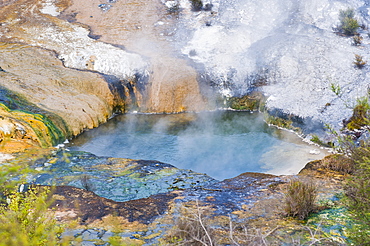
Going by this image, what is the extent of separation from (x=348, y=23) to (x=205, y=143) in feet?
22.3

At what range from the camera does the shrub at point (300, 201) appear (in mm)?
4469

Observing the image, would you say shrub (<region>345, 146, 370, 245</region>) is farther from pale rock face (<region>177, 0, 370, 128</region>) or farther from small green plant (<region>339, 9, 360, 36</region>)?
small green plant (<region>339, 9, 360, 36</region>)

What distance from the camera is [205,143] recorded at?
9.33 metres

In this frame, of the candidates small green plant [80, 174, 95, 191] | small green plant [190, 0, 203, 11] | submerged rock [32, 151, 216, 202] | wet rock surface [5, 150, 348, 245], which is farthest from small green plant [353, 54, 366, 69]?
small green plant [80, 174, 95, 191]

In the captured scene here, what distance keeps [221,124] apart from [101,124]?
3444 mm

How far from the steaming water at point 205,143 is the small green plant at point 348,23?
446cm

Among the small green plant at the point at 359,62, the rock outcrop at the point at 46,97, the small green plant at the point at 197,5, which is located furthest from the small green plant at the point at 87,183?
the small green plant at the point at 197,5

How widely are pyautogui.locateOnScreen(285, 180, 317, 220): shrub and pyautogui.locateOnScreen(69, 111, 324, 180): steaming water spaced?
3.25 m

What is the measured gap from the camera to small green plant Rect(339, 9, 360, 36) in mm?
11961

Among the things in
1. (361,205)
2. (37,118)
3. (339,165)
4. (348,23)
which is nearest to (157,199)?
(361,205)

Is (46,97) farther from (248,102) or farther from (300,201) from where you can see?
(300,201)

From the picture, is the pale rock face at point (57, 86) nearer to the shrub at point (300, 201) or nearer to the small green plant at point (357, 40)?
Result: the shrub at point (300, 201)

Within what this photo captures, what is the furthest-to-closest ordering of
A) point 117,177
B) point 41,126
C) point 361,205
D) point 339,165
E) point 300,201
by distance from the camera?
point 41,126 < point 117,177 < point 339,165 < point 300,201 < point 361,205

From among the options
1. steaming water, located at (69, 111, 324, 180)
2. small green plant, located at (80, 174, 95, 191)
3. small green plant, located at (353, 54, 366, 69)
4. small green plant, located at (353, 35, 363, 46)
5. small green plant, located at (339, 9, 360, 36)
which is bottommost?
steaming water, located at (69, 111, 324, 180)
